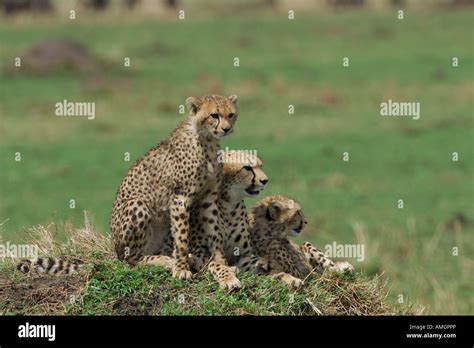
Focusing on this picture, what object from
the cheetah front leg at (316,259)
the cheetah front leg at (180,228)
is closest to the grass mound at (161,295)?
the cheetah front leg at (180,228)

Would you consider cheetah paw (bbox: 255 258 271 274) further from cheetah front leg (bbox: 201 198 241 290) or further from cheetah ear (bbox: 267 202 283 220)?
cheetah ear (bbox: 267 202 283 220)

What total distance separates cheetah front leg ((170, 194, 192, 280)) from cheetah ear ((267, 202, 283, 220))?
74cm

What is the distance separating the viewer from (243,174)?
32.0 feet

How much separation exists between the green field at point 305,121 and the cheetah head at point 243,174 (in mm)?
7267

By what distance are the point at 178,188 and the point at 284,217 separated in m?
0.88

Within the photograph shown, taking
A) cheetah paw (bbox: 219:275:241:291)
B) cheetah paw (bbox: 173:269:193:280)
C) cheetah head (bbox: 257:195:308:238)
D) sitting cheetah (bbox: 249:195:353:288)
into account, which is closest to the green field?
sitting cheetah (bbox: 249:195:353:288)

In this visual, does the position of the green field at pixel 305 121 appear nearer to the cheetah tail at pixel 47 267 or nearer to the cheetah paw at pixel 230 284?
the cheetah tail at pixel 47 267

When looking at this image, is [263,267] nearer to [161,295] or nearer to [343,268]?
[343,268]

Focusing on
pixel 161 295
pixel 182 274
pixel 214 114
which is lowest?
pixel 161 295

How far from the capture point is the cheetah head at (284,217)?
10086 millimetres

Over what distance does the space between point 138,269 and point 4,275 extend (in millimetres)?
1046

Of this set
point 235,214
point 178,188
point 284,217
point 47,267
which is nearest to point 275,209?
point 284,217
